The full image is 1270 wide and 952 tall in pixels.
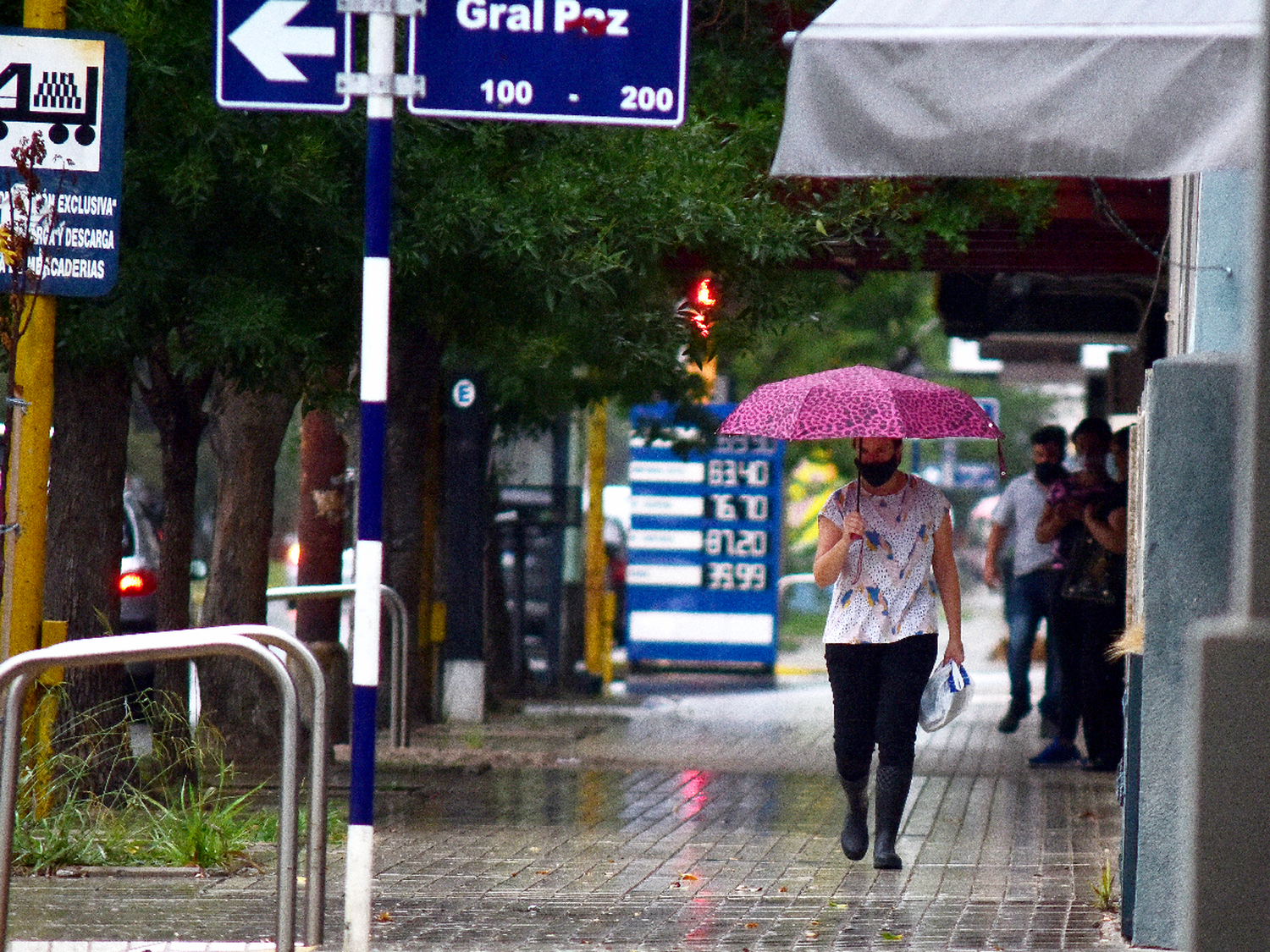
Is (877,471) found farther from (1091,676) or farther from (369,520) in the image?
(1091,676)

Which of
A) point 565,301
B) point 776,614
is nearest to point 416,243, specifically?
point 565,301

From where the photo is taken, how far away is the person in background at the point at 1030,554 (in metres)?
13.0

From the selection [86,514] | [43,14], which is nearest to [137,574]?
[86,514]

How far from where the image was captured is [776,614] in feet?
62.2

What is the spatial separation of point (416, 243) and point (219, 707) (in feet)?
12.8

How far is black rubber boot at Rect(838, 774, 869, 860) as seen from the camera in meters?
8.23

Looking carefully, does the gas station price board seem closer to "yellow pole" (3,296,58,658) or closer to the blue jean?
the blue jean

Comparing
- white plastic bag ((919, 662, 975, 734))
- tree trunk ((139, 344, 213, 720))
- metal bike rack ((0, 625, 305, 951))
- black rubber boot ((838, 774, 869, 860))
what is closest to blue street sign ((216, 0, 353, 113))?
metal bike rack ((0, 625, 305, 951))

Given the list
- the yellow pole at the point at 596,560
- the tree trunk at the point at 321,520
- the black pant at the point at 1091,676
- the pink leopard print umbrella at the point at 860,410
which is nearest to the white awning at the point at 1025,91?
the pink leopard print umbrella at the point at 860,410

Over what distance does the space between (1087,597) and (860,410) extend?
145 inches

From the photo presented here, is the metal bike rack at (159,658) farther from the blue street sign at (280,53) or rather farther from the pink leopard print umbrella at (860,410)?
the pink leopard print umbrella at (860,410)

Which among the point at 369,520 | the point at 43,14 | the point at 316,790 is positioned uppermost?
the point at 43,14

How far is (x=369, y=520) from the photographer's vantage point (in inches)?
213

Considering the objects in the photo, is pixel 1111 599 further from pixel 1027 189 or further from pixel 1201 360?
pixel 1201 360
